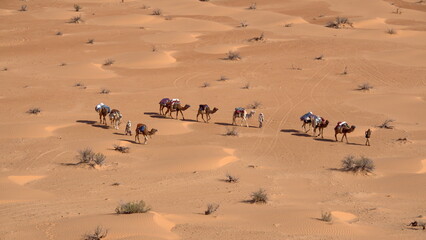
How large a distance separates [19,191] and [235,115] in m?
10.5

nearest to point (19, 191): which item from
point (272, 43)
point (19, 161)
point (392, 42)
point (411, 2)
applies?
point (19, 161)

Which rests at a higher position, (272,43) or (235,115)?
(272,43)

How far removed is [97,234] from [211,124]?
1424 centimetres

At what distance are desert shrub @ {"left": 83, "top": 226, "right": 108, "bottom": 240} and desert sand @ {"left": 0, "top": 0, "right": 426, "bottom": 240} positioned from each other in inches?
7.5

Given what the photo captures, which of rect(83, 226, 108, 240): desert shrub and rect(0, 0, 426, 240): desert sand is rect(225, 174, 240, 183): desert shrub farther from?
rect(83, 226, 108, 240): desert shrub

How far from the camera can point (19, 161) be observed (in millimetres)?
21297

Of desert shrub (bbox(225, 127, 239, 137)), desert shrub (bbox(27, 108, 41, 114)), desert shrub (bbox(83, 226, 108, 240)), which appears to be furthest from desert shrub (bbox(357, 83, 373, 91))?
desert shrub (bbox(83, 226, 108, 240))

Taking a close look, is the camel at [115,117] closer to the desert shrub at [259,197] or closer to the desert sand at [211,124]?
the desert sand at [211,124]

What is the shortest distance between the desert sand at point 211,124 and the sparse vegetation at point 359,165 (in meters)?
0.23

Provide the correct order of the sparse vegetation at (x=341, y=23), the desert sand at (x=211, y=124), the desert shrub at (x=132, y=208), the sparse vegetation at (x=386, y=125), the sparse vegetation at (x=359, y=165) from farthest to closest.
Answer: the sparse vegetation at (x=341, y=23)
the sparse vegetation at (x=386, y=125)
the sparse vegetation at (x=359, y=165)
the desert sand at (x=211, y=124)
the desert shrub at (x=132, y=208)

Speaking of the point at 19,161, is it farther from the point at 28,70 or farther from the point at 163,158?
the point at 28,70

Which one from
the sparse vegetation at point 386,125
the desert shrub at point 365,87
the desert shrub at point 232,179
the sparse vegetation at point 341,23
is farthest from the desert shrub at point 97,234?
the sparse vegetation at point 341,23

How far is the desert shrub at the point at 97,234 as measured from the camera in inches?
501

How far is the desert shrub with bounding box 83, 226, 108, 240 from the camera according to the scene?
12.7 metres
